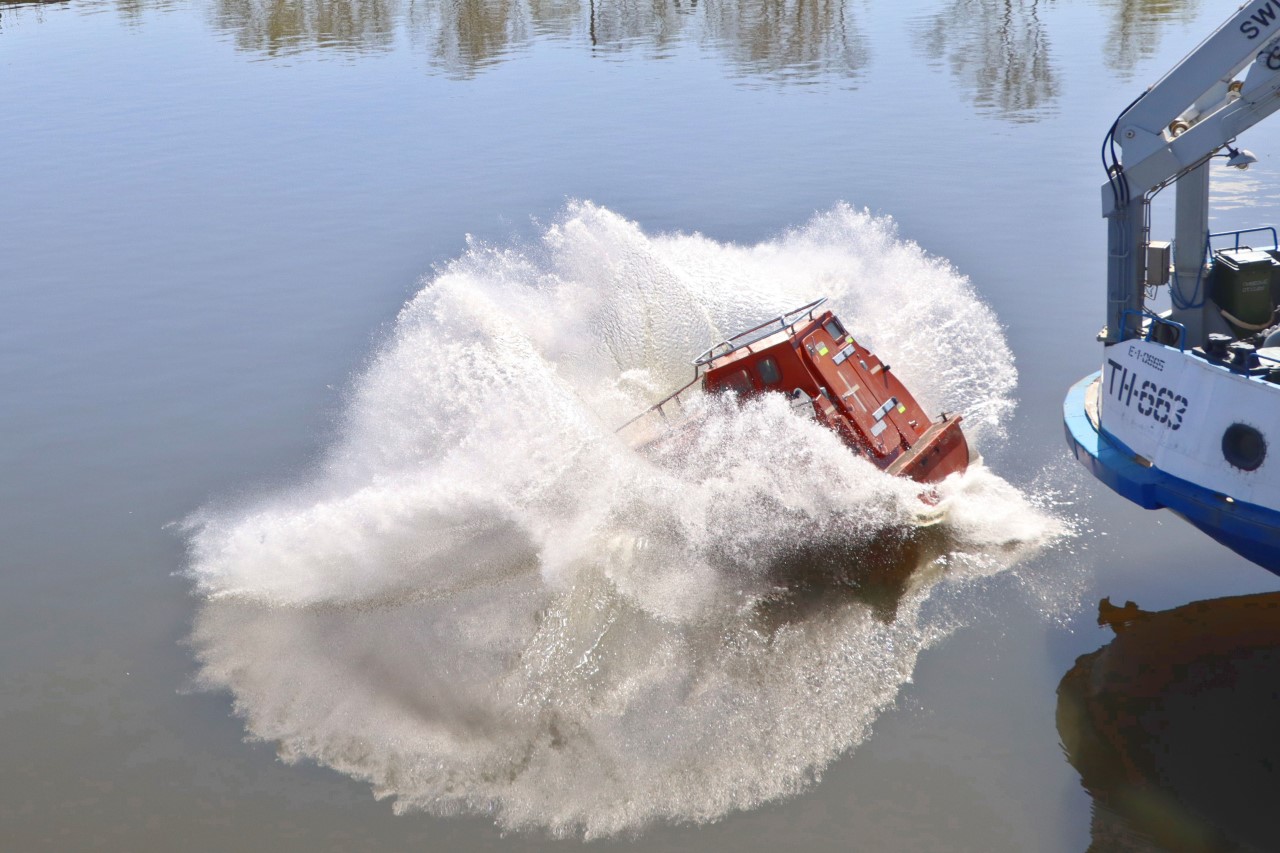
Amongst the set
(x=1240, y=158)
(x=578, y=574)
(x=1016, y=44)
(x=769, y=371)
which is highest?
(x=1016, y=44)

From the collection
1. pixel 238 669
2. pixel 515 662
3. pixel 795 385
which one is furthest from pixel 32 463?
pixel 795 385

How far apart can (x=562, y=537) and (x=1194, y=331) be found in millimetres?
6692

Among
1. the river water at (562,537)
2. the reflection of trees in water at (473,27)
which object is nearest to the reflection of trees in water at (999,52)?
the river water at (562,537)

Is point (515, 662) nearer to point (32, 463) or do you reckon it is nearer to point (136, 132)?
point (32, 463)

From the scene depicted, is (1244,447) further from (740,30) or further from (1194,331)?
(740,30)

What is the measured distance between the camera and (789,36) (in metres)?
42.2

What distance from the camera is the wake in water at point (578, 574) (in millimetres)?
9781

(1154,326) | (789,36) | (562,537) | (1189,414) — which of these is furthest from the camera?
(789,36)

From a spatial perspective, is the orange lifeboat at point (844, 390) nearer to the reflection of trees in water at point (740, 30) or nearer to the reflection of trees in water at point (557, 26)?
the reflection of trees in water at point (740, 30)

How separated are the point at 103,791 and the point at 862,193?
1839 centimetres

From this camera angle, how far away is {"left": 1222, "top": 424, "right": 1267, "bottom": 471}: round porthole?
9.69 meters

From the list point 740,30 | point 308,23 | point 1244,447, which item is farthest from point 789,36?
point 1244,447

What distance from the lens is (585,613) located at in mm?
11617

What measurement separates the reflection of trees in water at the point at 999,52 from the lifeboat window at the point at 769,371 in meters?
19.6
